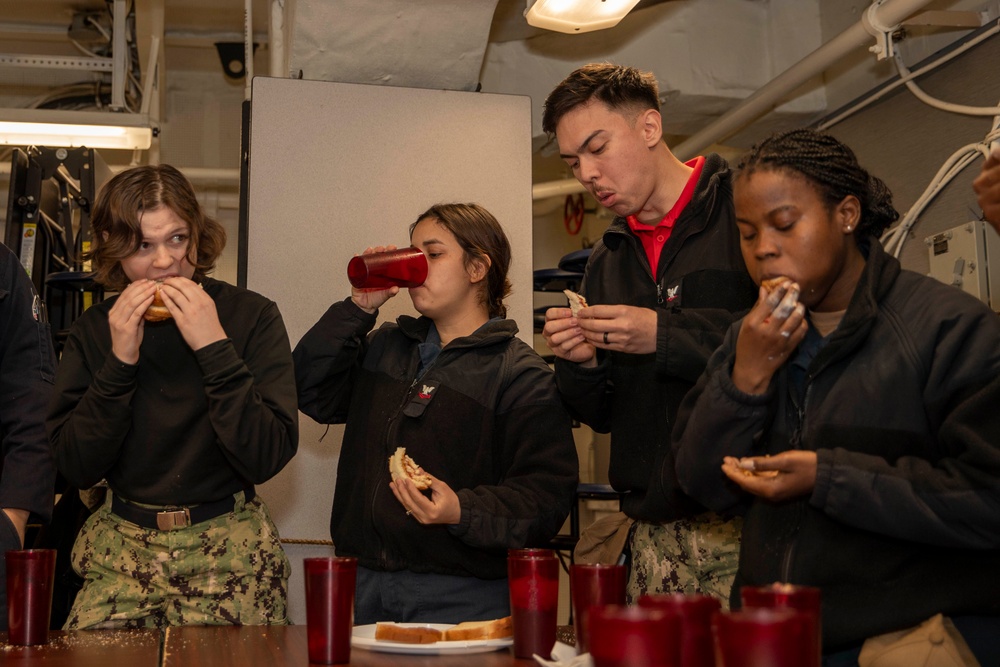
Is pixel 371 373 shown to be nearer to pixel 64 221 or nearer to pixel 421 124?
pixel 421 124

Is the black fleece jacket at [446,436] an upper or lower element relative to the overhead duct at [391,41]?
lower

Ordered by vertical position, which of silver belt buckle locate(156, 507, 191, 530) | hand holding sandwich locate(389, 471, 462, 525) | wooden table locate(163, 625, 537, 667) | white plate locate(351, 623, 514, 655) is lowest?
wooden table locate(163, 625, 537, 667)

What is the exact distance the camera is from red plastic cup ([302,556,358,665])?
3.81 feet

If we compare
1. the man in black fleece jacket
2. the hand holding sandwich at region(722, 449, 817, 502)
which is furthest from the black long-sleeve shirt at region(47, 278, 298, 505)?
the hand holding sandwich at region(722, 449, 817, 502)

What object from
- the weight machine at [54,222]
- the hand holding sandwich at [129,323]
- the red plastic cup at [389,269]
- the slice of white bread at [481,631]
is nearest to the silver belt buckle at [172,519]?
the hand holding sandwich at [129,323]

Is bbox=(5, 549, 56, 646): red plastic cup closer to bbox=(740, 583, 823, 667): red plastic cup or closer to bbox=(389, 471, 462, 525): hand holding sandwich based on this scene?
bbox=(389, 471, 462, 525): hand holding sandwich

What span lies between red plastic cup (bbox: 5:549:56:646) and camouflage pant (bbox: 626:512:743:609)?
103 centimetres

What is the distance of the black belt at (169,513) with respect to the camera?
5.90 feet

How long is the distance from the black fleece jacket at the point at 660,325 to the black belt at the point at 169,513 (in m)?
0.72

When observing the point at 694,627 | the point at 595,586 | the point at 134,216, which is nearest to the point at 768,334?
the point at 595,586

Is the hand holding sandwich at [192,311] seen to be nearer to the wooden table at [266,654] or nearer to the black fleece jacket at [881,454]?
the wooden table at [266,654]

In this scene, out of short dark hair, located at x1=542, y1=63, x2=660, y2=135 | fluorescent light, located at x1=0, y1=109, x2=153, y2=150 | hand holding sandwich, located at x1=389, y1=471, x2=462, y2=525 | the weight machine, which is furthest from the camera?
fluorescent light, located at x1=0, y1=109, x2=153, y2=150

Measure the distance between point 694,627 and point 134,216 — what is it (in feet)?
4.85

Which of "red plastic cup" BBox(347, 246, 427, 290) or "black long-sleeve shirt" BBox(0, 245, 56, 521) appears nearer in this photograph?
"black long-sleeve shirt" BBox(0, 245, 56, 521)
